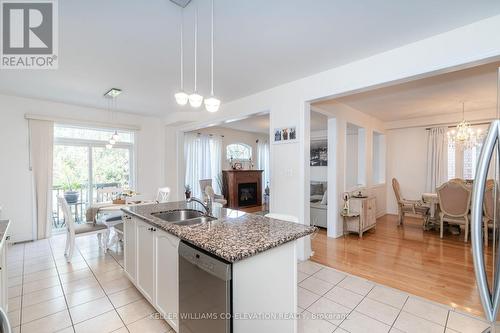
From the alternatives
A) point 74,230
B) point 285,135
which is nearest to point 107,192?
point 74,230

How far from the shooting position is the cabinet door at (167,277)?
1.69 meters

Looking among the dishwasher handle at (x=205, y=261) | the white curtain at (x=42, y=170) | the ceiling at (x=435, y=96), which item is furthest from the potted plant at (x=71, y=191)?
the ceiling at (x=435, y=96)

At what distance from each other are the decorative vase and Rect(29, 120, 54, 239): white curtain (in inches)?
11.2

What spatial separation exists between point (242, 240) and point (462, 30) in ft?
8.54

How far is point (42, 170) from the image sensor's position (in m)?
4.15

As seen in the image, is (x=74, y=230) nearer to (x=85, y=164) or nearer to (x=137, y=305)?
(x=137, y=305)

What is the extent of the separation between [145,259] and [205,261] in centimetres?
106

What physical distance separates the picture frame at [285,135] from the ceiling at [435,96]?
917 millimetres

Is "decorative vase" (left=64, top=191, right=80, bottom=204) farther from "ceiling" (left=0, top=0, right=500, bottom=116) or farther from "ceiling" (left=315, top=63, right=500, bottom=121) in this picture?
"ceiling" (left=315, top=63, right=500, bottom=121)

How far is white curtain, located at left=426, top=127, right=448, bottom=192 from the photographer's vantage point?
18.0ft

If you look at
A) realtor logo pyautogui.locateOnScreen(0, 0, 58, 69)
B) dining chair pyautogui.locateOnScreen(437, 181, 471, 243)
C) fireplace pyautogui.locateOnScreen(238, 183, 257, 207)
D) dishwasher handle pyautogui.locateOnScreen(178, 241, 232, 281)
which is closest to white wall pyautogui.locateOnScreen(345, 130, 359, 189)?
dining chair pyautogui.locateOnScreen(437, 181, 471, 243)

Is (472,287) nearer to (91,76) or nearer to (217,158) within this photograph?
(91,76)

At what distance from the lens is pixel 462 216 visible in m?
4.00

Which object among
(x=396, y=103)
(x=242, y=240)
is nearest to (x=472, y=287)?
(x=242, y=240)
